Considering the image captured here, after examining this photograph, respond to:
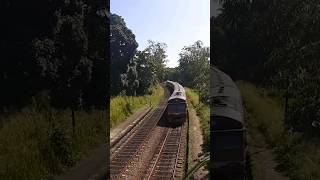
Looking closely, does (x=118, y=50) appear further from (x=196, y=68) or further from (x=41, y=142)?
(x=41, y=142)

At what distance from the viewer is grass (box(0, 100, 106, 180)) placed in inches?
423

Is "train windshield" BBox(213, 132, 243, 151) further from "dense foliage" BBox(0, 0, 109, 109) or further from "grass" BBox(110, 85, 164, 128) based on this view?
"grass" BBox(110, 85, 164, 128)

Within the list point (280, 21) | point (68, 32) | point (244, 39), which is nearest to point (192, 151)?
point (244, 39)

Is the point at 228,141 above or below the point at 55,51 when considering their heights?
below

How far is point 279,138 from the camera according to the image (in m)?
10.6

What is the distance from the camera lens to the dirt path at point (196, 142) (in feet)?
35.9

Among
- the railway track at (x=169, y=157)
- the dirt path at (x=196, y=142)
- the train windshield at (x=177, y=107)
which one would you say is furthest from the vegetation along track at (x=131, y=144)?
the dirt path at (x=196, y=142)

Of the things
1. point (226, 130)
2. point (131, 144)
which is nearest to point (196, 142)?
point (131, 144)

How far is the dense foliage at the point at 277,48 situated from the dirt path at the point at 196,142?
283cm

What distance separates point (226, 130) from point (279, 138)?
158 centimetres

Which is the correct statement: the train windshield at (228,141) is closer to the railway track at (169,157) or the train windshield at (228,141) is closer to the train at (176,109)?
the railway track at (169,157)

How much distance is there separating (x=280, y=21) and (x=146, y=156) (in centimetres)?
605

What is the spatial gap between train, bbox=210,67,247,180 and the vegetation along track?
10.6 ft

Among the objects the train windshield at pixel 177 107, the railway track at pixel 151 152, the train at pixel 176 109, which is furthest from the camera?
the train windshield at pixel 177 107
